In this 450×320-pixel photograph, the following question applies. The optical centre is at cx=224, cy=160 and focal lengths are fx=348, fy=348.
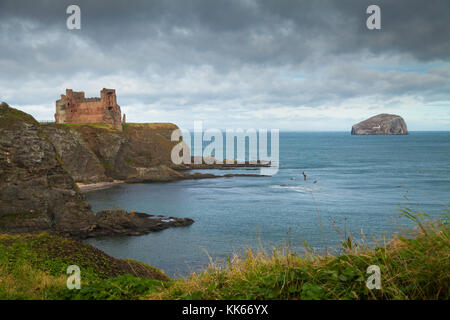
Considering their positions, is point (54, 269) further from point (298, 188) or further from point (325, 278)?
point (298, 188)

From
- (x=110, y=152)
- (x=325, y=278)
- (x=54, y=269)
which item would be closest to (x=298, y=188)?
(x=110, y=152)

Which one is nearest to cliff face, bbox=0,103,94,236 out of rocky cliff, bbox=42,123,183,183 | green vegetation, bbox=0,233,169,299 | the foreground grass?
green vegetation, bbox=0,233,169,299

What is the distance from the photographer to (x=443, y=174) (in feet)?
268

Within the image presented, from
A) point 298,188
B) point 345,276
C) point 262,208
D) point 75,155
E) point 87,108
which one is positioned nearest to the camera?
point 345,276

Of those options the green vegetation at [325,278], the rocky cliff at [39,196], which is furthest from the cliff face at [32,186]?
the green vegetation at [325,278]

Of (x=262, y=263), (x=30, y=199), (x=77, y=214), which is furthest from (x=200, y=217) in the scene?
(x=262, y=263)

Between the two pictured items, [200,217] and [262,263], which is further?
Answer: [200,217]

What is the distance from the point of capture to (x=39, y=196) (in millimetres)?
37812

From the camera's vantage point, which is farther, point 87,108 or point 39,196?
point 87,108

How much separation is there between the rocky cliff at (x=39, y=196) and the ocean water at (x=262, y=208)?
3.27 metres

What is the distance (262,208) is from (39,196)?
29.6 metres
